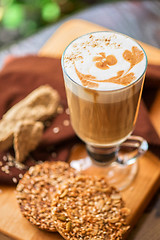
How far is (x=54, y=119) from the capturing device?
1.49 meters

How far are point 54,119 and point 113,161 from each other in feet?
1.00

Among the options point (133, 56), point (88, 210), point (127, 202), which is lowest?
point (127, 202)

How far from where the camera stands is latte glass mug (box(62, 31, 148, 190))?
1.02 metres

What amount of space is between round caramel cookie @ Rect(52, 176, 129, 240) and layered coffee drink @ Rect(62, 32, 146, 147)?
0.68 ft

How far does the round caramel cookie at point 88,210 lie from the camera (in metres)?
1.12

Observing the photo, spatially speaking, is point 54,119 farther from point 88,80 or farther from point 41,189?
point 88,80

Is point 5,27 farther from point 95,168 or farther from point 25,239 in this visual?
point 25,239

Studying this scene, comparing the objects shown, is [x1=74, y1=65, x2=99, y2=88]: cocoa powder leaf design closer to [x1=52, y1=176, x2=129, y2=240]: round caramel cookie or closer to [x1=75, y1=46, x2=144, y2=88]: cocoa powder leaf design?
[x1=75, y1=46, x2=144, y2=88]: cocoa powder leaf design

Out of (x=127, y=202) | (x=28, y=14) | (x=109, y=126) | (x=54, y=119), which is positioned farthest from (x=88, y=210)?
(x=28, y=14)

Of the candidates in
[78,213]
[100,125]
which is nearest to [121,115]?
[100,125]

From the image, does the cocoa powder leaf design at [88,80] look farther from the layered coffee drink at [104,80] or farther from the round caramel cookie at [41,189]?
the round caramel cookie at [41,189]

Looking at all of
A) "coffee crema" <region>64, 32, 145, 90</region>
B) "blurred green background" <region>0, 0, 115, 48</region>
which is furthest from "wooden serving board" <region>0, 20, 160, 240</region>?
"blurred green background" <region>0, 0, 115, 48</region>

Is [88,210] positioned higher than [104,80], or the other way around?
[104,80]

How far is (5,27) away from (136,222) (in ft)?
6.63
